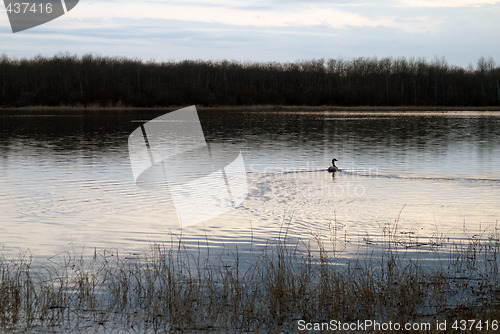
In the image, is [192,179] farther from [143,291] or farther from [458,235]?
[143,291]

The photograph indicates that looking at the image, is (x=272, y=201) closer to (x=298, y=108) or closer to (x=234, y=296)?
(x=234, y=296)

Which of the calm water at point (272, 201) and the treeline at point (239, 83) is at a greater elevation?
the treeline at point (239, 83)

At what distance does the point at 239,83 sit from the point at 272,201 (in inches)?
4356

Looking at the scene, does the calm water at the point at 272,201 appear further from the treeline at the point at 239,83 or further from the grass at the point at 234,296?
the treeline at the point at 239,83

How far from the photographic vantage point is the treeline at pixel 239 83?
331 ft

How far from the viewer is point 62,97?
99.7 metres

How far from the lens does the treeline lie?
100812 millimetres

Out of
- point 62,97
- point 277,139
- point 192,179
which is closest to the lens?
point 192,179

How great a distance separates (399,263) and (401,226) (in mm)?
3536

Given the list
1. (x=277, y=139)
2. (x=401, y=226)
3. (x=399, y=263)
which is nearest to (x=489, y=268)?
(x=399, y=263)

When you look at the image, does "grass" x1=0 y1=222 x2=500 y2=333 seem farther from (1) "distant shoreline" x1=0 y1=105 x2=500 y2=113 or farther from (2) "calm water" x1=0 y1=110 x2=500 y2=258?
(1) "distant shoreline" x1=0 y1=105 x2=500 y2=113

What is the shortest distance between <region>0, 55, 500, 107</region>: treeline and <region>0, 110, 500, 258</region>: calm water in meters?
72.2

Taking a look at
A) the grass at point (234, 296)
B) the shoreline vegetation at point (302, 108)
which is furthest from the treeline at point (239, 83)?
the grass at point (234, 296)

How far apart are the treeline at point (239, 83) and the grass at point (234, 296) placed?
88.8 metres
